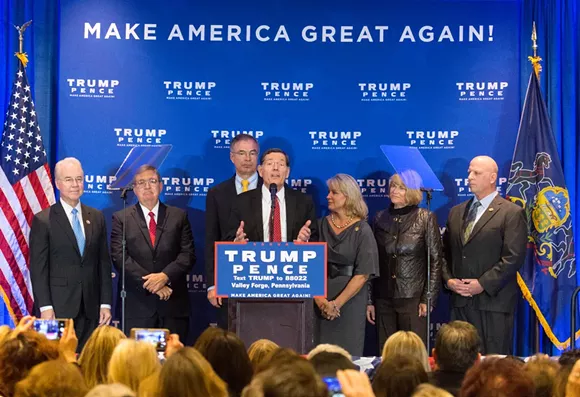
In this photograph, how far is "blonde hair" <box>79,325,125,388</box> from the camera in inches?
166

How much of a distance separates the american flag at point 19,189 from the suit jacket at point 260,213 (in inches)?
66.8

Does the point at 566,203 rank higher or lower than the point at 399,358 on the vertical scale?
higher

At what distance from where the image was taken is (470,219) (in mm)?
7523

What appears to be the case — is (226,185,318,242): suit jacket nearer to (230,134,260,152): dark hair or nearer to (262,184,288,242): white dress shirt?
(262,184,288,242): white dress shirt

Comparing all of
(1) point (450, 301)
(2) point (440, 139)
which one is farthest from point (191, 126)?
(1) point (450, 301)

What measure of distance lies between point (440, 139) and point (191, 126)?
218cm

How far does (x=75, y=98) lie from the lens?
26.6ft

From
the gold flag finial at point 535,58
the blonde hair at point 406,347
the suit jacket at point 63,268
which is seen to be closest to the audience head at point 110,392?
the blonde hair at point 406,347

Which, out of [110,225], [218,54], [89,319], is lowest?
[89,319]

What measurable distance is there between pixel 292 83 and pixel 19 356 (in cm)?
483

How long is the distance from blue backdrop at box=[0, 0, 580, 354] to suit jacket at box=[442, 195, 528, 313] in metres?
0.78

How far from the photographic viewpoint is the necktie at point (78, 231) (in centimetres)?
725

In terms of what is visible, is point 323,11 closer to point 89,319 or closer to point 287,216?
point 287,216

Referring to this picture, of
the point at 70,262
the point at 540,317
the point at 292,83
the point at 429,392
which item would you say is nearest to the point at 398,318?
the point at 540,317
